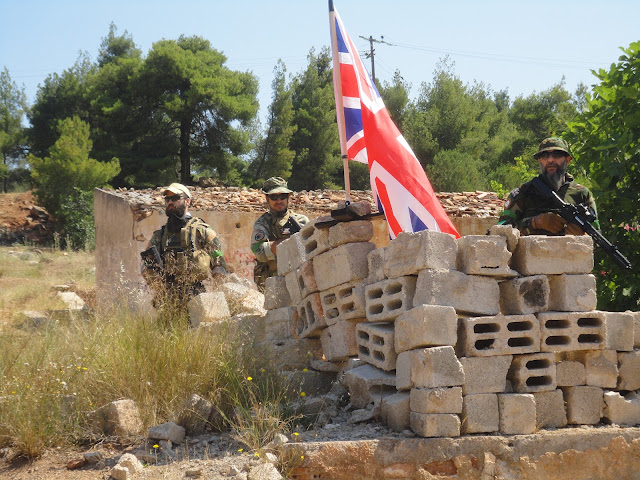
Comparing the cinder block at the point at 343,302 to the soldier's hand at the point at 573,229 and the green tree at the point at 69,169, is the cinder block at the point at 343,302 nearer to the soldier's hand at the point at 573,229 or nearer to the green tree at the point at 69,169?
the soldier's hand at the point at 573,229

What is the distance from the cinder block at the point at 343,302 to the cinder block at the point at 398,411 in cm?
78

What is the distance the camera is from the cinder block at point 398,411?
4.36 m

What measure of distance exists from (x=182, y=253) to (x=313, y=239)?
2.06m

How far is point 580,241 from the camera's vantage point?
4.54 m

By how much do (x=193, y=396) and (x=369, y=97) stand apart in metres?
2.98

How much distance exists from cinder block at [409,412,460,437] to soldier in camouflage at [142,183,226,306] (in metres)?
3.24

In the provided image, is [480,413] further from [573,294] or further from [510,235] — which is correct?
[510,235]

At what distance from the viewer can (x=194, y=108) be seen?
89.9ft

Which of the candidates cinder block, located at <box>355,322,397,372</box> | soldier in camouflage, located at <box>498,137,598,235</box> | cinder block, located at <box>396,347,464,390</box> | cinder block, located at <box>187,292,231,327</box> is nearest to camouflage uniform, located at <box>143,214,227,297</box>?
cinder block, located at <box>187,292,231,327</box>

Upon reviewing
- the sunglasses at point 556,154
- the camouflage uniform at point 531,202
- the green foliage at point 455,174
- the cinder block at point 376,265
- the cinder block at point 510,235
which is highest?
the green foliage at point 455,174

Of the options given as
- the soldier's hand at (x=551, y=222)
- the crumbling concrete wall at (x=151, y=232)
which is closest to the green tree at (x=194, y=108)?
the crumbling concrete wall at (x=151, y=232)

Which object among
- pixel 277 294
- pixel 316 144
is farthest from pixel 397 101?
pixel 277 294

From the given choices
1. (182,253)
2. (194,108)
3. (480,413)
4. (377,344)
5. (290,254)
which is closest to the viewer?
(480,413)

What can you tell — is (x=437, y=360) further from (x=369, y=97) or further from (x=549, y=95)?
(x=549, y=95)
